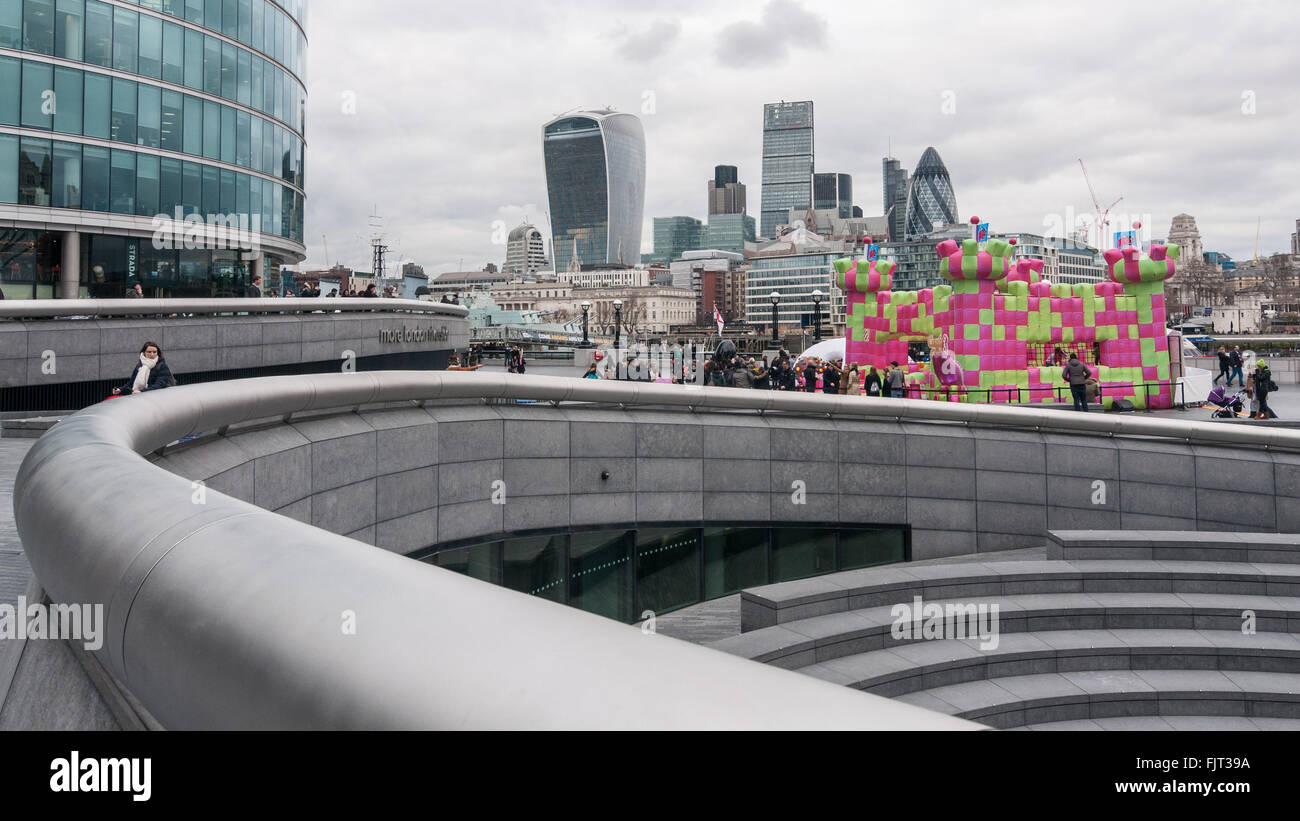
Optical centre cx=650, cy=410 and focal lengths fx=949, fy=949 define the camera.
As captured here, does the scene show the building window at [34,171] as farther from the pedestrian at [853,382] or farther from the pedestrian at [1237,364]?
the pedestrian at [1237,364]

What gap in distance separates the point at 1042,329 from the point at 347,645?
30396mm

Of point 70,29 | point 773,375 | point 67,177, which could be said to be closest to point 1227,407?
point 773,375

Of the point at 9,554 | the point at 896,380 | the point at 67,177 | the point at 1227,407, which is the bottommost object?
the point at 9,554

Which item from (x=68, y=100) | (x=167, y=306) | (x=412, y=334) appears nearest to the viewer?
(x=167, y=306)

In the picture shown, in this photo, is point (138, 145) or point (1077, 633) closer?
point (1077, 633)

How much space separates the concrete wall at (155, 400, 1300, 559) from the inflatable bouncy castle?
43.0 feet

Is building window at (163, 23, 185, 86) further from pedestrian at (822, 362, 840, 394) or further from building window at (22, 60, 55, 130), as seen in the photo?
pedestrian at (822, 362, 840, 394)

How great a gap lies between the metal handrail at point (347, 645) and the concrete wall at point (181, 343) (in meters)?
16.8

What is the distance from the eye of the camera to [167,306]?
60.7ft

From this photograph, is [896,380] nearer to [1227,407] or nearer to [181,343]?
[1227,407]

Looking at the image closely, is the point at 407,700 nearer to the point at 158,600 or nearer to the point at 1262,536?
the point at 158,600

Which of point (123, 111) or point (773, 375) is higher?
point (123, 111)

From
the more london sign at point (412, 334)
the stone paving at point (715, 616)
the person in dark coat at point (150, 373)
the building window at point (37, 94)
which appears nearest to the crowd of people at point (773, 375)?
the more london sign at point (412, 334)

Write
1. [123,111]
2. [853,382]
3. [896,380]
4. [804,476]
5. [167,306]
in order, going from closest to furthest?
[804,476], [167,306], [896,380], [853,382], [123,111]
